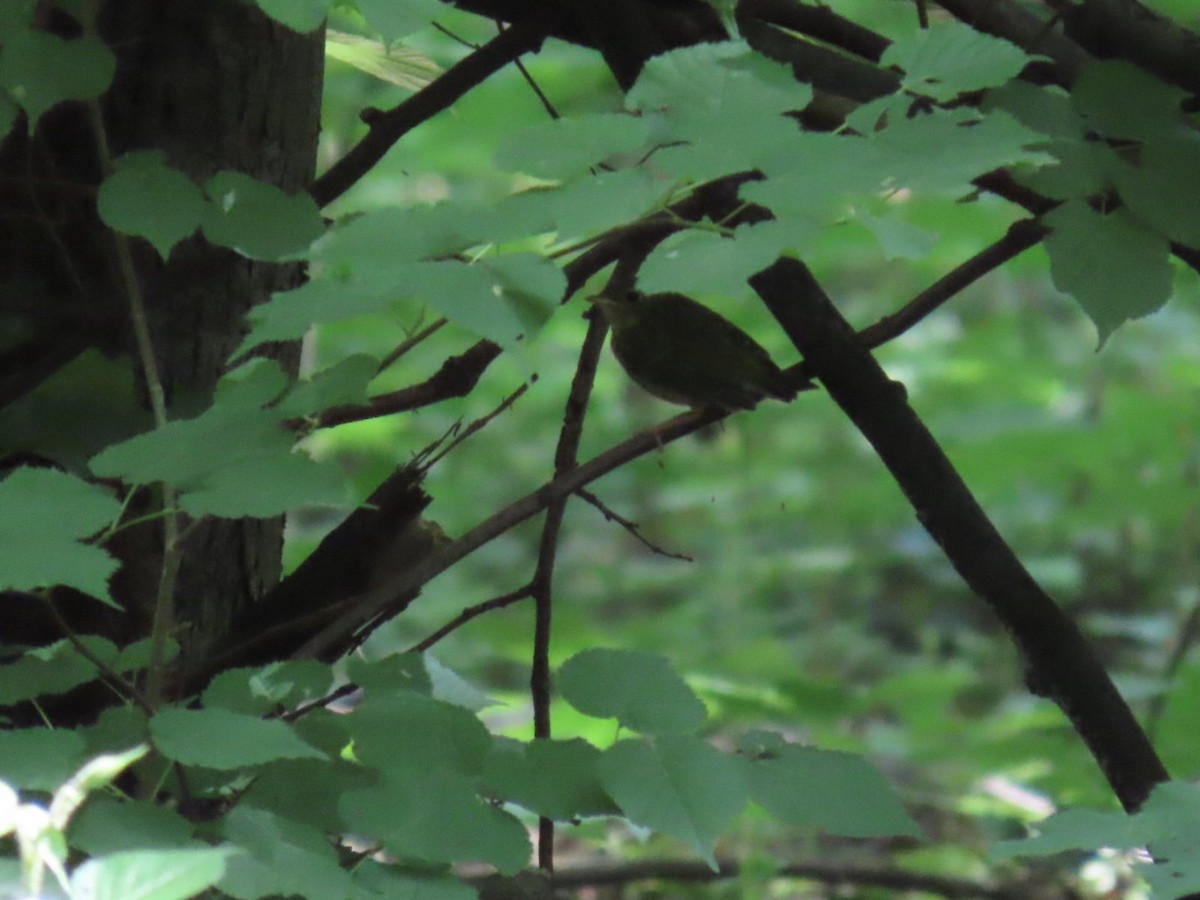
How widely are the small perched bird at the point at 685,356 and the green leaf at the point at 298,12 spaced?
A: 0.29 m

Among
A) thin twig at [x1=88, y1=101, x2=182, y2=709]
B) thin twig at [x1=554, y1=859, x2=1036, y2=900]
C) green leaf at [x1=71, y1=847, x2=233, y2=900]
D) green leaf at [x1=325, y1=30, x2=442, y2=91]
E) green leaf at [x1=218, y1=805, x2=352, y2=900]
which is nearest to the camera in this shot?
green leaf at [x1=71, y1=847, x2=233, y2=900]

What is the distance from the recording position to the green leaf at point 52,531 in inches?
20.6

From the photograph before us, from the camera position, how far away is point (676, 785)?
0.61m

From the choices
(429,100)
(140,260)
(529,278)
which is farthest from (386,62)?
(529,278)

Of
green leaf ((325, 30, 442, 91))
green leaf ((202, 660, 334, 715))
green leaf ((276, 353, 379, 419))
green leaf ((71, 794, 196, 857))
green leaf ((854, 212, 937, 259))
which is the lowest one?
green leaf ((71, 794, 196, 857))

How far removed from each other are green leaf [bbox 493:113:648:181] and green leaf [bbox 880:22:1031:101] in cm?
13

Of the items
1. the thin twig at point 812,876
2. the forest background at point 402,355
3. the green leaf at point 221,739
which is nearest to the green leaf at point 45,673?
the forest background at point 402,355

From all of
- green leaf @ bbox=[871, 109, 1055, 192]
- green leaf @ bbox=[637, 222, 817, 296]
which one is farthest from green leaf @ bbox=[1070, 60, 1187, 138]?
green leaf @ bbox=[637, 222, 817, 296]

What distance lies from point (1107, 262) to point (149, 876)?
1.71ft

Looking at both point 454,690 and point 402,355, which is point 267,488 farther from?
point 454,690

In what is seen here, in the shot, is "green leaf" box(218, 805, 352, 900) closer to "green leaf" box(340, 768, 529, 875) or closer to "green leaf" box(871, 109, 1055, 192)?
"green leaf" box(340, 768, 529, 875)

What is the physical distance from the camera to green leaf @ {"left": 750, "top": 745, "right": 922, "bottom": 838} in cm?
63

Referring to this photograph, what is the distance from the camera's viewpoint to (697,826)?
589 millimetres

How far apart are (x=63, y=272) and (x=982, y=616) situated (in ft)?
11.7
